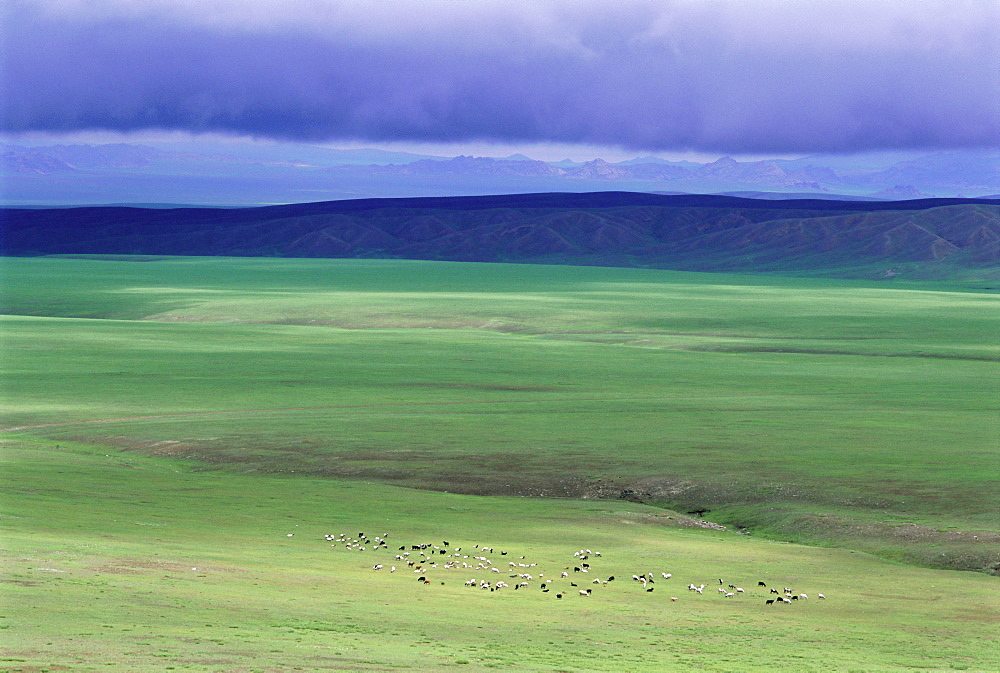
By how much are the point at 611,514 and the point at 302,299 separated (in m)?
131

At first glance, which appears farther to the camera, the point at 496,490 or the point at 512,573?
the point at 496,490

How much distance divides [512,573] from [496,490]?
21.9 m

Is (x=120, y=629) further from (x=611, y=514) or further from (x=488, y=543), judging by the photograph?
(x=611, y=514)

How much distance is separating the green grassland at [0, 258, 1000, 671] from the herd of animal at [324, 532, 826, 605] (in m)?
0.72

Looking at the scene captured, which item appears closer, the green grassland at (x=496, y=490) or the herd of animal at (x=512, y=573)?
the green grassland at (x=496, y=490)

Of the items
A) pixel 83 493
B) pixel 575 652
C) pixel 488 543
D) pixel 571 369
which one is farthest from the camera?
pixel 571 369

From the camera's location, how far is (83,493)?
52.3m

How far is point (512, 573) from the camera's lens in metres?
40.9

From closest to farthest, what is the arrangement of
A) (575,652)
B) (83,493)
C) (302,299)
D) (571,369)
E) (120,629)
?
1. (120,629)
2. (575,652)
3. (83,493)
4. (571,369)
5. (302,299)

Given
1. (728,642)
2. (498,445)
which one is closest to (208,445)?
(498,445)

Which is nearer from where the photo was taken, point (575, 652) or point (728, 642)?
point (575, 652)

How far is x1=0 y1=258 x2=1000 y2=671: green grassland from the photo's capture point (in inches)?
1202

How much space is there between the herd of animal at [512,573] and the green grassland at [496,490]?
723mm

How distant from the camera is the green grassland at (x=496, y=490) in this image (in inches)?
1202
